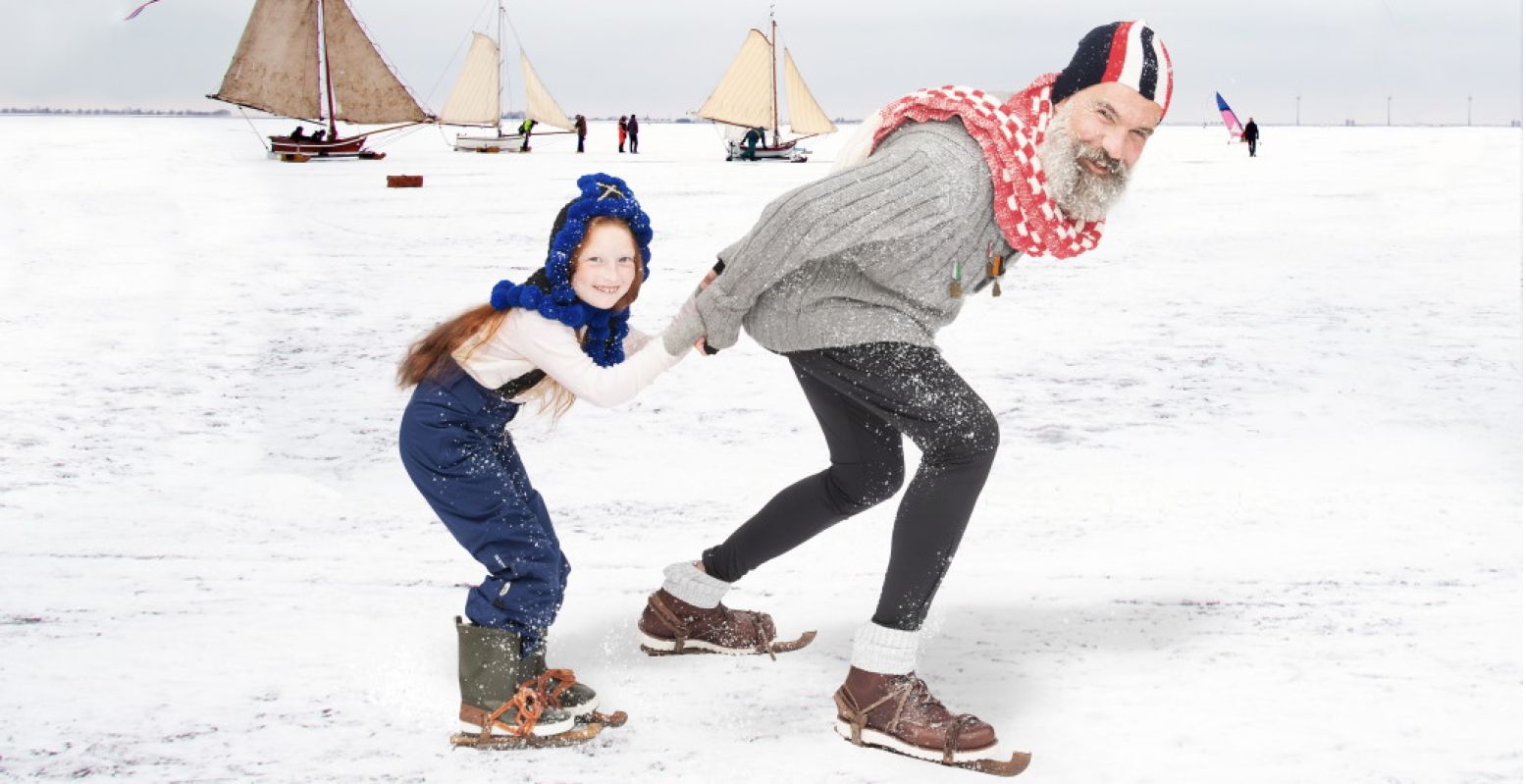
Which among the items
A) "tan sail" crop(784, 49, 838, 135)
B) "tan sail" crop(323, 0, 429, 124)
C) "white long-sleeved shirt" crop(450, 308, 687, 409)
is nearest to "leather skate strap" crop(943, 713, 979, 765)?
"white long-sleeved shirt" crop(450, 308, 687, 409)

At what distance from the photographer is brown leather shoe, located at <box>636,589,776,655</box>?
2820mm

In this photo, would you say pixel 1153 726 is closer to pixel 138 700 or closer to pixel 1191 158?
pixel 138 700

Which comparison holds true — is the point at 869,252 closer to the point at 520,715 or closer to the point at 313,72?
the point at 520,715

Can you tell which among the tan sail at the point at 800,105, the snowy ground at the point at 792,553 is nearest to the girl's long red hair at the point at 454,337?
the snowy ground at the point at 792,553

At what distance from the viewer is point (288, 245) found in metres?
10.5

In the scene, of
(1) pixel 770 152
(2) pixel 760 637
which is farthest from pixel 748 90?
(2) pixel 760 637

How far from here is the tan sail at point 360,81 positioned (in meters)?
33.4

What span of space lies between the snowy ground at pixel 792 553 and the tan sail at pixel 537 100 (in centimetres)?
4401

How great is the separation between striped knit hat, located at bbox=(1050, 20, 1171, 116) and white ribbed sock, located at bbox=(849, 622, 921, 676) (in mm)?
1022

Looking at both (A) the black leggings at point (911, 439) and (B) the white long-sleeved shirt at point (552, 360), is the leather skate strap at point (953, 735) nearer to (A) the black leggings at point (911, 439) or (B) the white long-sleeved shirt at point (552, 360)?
(A) the black leggings at point (911, 439)

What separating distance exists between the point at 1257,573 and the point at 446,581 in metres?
2.04

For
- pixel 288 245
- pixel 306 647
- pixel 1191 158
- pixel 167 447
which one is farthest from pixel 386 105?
pixel 306 647

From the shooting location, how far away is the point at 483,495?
2369mm

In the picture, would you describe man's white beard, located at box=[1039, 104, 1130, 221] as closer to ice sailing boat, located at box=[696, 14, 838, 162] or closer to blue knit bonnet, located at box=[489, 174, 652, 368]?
blue knit bonnet, located at box=[489, 174, 652, 368]
